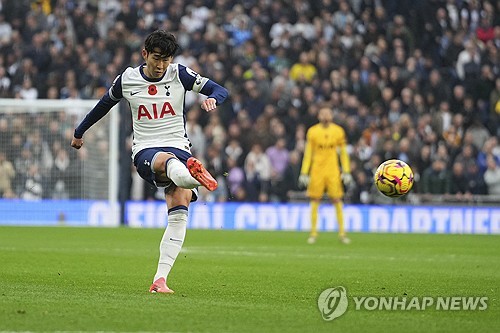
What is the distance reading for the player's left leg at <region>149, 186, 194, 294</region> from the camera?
8.90m

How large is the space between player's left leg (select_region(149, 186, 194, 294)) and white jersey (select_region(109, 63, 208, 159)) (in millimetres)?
419

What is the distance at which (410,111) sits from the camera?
2447 centimetres

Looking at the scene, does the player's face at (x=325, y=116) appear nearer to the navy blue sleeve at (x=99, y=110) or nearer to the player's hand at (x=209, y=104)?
the navy blue sleeve at (x=99, y=110)

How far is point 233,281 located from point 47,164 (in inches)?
510

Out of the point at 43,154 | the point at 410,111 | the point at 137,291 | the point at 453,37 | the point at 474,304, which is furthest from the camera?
the point at 453,37

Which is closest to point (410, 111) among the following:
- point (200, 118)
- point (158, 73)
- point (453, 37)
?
point (453, 37)

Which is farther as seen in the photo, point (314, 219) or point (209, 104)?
point (314, 219)

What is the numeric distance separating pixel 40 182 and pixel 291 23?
7.95 m

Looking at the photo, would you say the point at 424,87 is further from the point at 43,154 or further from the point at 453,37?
the point at 43,154

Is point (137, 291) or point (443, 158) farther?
point (443, 158)

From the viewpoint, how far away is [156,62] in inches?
351

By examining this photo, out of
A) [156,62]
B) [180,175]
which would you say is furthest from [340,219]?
[180,175]

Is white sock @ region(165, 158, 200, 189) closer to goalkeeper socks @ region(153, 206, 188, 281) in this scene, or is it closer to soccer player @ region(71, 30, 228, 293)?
soccer player @ region(71, 30, 228, 293)

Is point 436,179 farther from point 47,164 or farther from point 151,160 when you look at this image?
point 151,160
